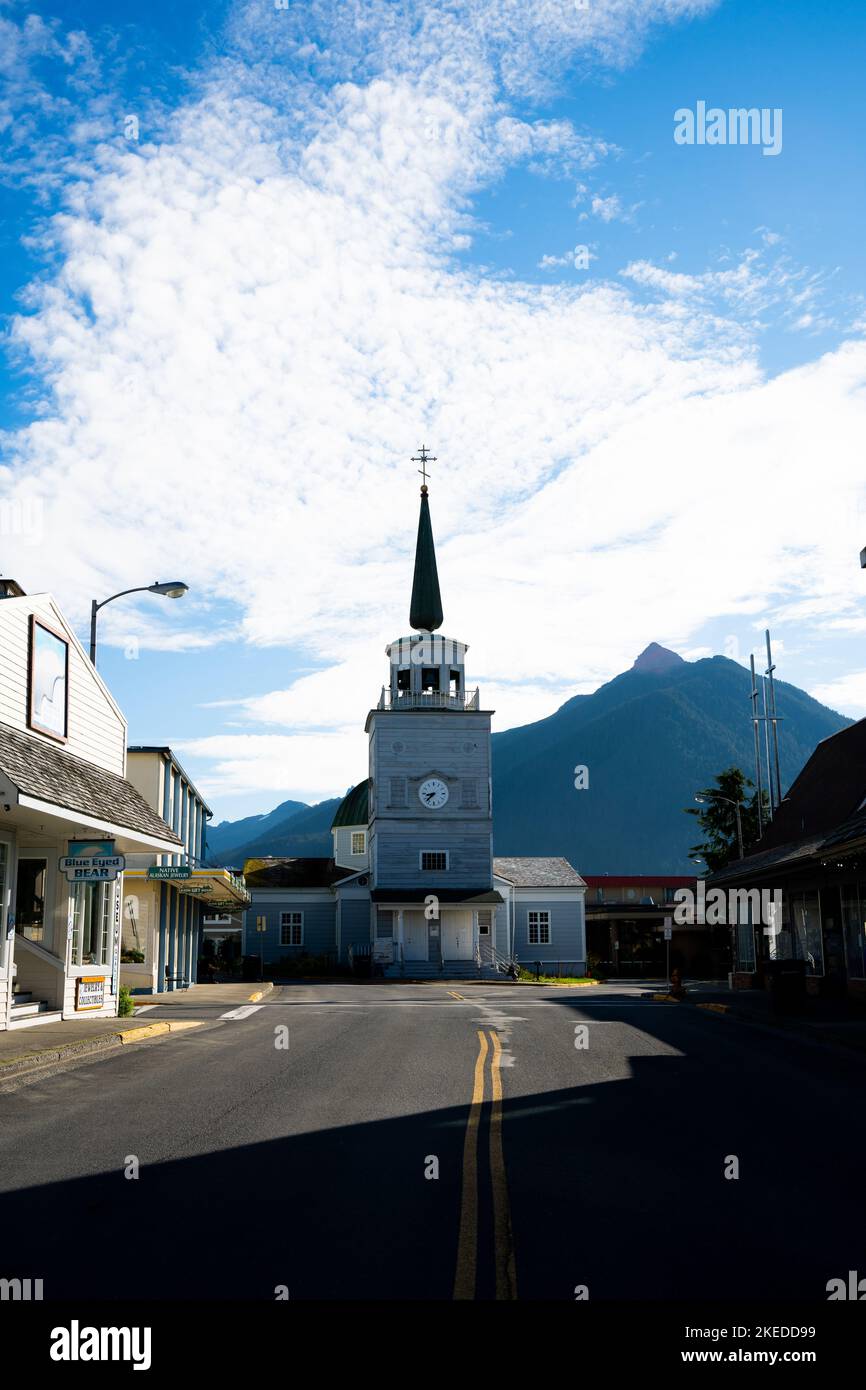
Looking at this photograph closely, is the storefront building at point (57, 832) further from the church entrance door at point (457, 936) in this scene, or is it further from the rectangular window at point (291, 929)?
the rectangular window at point (291, 929)

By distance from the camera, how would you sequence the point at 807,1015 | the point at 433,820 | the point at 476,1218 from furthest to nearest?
the point at 433,820, the point at 807,1015, the point at 476,1218

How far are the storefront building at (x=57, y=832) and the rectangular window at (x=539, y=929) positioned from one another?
37.7 meters

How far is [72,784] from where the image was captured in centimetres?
1953

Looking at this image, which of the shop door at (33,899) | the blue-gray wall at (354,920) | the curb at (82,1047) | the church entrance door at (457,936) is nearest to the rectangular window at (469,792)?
the church entrance door at (457,936)

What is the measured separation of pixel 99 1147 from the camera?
9.42 meters

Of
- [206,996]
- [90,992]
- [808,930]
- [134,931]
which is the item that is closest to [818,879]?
[808,930]

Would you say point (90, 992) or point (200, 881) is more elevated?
Answer: point (200, 881)

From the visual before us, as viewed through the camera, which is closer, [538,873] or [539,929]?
[539,929]

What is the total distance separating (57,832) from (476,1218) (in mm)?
14787

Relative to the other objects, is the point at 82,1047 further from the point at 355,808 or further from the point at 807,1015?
the point at 355,808

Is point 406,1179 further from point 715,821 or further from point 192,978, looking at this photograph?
point 715,821

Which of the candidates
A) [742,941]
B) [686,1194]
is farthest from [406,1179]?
[742,941]

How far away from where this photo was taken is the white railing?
57494 mm
